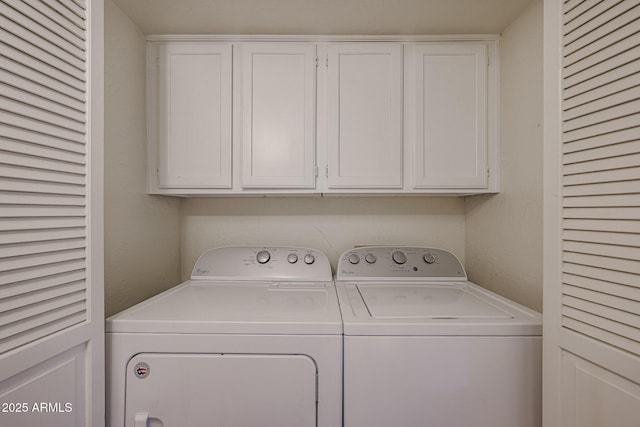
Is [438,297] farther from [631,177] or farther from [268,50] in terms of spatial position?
[268,50]

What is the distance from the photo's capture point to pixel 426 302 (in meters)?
1.21

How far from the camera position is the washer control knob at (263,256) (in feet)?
5.31

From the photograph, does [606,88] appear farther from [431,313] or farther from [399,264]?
[399,264]

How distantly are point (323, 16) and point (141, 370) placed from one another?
165cm

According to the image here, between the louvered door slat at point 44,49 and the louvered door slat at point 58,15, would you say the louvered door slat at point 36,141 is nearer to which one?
the louvered door slat at point 44,49

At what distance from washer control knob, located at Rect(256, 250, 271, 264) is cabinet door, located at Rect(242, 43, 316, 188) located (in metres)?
0.41

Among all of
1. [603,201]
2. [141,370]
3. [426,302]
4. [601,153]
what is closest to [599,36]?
[601,153]

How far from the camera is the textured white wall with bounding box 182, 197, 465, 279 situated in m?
1.85

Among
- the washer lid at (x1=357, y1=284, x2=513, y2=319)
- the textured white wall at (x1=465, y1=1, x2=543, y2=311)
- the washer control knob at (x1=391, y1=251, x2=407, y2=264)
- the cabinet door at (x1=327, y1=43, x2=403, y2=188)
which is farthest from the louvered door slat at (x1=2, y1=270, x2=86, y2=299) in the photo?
the textured white wall at (x1=465, y1=1, x2=543, y2=311)

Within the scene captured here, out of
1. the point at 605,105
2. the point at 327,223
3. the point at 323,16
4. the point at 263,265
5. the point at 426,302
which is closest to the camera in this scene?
the point at 605,105

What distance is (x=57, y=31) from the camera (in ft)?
2.53

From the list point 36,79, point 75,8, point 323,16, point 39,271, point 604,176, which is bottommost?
point 39,271

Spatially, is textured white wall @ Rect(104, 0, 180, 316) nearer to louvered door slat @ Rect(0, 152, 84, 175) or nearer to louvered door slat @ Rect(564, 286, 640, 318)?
louvered door slat @ Rect(0, 152, 84, 175)

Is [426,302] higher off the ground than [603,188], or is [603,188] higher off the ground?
[603,188]
